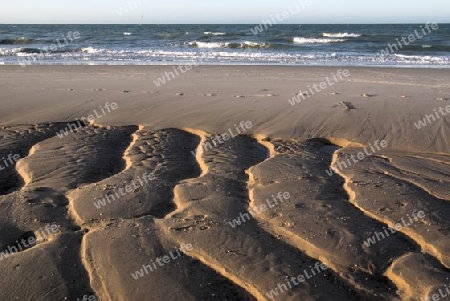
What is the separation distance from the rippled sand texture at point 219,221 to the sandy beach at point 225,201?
0.01m

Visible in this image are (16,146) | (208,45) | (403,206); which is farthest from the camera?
(208,45)

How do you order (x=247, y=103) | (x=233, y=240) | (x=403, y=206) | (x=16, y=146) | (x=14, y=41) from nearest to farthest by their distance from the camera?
1. (x=233, y=240)
2. (x=403, y=206)
3. (x=16, y=146)
4. (x=247, y=103)
5. (x=14, y=41)

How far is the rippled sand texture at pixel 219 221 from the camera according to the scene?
2.93 m

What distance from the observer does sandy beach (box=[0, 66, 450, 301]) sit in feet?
9.74

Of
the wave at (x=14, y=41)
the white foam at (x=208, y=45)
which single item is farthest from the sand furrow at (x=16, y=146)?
the wave at (x=14, y=41)

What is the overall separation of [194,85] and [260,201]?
6463mm

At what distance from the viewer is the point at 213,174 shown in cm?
463

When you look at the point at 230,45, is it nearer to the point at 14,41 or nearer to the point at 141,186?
the point at 14,41

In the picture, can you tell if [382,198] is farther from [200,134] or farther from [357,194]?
[200,134]

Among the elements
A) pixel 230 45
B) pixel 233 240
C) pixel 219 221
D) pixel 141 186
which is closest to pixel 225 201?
pixel 219 221

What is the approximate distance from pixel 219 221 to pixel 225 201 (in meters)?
0.37

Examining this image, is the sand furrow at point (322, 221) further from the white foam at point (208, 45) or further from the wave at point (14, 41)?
the wave at point (14, 41)

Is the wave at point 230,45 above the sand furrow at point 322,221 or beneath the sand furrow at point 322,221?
above

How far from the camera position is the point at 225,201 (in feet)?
13.2
